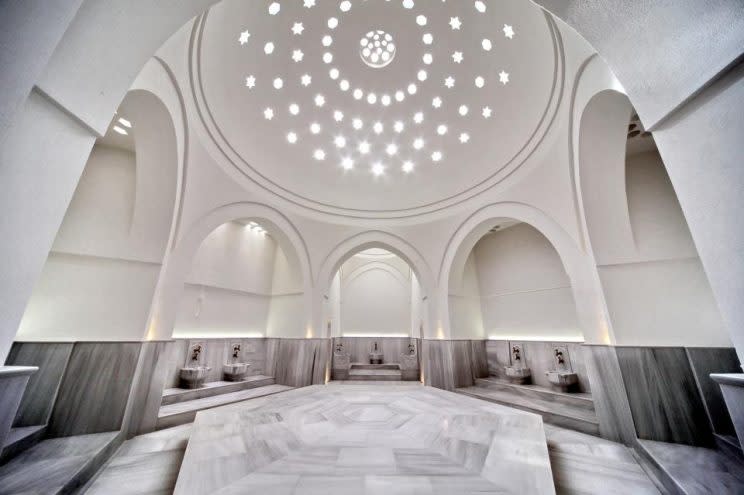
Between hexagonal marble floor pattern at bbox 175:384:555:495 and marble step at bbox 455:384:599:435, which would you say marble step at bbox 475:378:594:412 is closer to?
marble step at bbox 455:384:599:435

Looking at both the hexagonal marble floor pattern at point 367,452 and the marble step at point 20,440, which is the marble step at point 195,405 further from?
the marble step at point 20,440

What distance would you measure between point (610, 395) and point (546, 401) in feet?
8.11

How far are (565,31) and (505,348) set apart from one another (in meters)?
8.39

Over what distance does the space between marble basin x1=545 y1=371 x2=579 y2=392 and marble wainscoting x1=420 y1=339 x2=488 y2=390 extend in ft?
7.76

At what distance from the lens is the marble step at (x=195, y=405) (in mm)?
5055

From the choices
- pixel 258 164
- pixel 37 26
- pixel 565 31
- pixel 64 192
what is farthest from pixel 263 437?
pixel 565 31

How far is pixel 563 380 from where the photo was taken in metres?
6.60

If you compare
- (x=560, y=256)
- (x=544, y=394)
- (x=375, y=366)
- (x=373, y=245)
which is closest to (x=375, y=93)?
(x=373, y=245)

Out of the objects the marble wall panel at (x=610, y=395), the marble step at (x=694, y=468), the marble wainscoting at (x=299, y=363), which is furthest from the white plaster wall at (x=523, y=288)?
the marble wainscoting at (x=299, y=363)

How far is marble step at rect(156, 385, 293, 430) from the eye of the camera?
5.06 meters

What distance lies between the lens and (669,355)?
4.09m

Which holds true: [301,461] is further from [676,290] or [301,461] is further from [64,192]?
[676,290]

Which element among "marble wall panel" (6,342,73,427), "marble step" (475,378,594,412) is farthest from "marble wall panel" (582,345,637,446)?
"marble wall panel" (6,342,73,427)

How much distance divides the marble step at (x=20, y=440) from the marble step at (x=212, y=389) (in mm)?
2096
